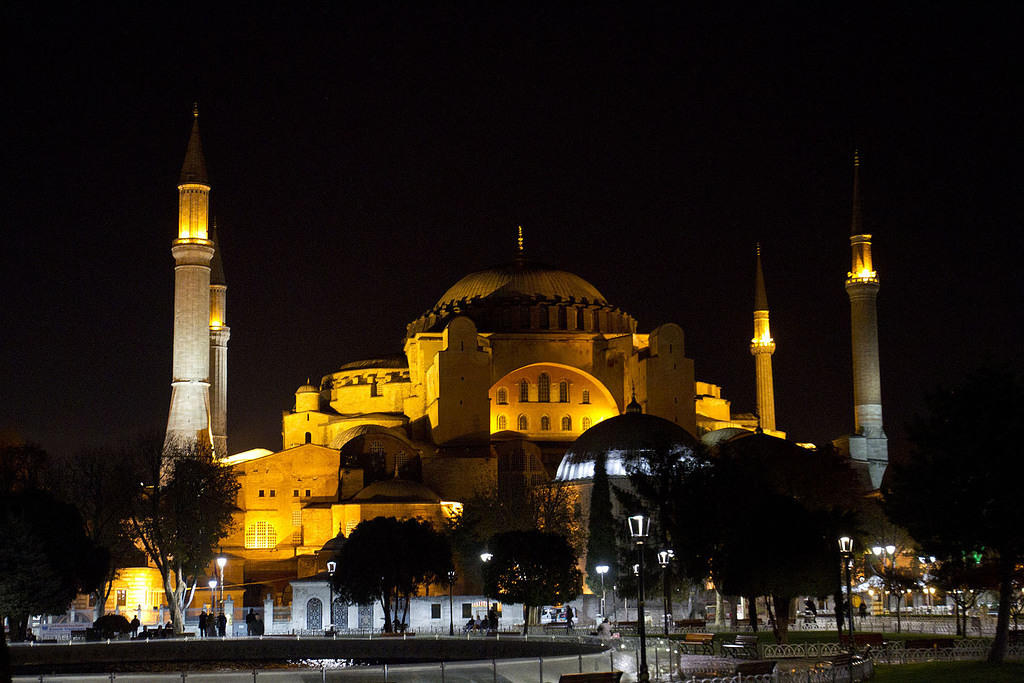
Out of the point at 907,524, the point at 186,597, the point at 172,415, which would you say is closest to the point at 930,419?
the point at 907,524

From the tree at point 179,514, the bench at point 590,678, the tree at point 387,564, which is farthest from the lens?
the tree at point 179,514

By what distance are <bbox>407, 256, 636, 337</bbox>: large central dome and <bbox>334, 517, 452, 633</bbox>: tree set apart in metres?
23.5

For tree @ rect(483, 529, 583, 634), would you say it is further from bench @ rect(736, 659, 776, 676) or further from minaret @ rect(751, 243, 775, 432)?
minaret @ rect(751, 243, 775, 432)

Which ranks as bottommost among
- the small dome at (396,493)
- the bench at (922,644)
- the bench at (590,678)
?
the bench at (922,644)

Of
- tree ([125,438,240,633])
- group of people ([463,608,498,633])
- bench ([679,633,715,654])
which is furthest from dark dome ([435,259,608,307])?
bench ([679,633,715,654])

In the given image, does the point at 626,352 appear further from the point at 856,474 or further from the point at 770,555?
the point at 770,555

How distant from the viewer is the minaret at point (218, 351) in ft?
183

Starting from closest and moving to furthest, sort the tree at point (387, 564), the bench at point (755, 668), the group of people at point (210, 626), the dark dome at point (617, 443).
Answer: the bench at point (755, 668) → the group of people at point (210, 626) → the tree at point (387, 564) → the dark dome at point (617, 443)

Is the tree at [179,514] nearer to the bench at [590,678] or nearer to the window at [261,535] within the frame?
the window at [261,535]

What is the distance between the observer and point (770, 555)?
2502 centimetres

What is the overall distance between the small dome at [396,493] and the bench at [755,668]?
3165 cm

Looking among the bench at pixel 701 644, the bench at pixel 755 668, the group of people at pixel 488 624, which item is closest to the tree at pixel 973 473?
the bench at pixel 701 644

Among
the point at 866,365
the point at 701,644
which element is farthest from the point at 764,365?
Result: the point at 701,644

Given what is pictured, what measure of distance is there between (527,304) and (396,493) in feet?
46.9
